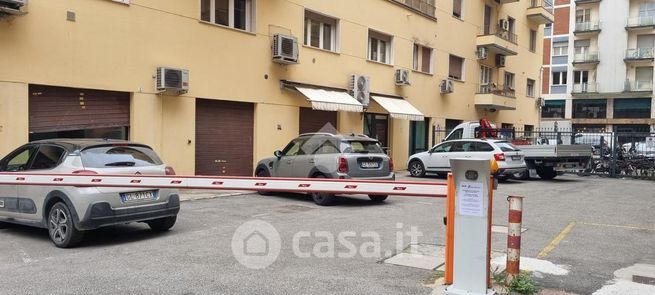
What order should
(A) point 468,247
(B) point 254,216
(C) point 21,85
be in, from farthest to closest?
(C) point 21,85 < (B) point 254,216 < (A) point 468,247

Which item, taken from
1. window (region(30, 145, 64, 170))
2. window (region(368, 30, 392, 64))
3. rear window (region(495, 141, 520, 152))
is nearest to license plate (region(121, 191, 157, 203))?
window (region(30, 145, 64, 170))

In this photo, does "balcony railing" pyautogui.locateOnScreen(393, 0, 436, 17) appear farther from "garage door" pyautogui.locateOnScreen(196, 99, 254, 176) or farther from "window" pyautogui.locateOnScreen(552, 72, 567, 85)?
"window" pyautogui.locateOnScreen(552, 72, 567, 85)

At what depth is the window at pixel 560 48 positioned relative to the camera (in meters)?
51.2

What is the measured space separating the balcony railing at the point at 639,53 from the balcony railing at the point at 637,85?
218 cm

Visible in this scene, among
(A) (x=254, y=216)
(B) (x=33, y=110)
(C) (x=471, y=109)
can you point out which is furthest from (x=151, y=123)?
(C) (x=471, y=109)

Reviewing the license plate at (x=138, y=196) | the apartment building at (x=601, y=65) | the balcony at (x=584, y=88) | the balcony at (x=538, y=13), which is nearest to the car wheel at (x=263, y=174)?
the license plate at (x=138, y=196)

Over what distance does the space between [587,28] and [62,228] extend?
5197 centimetres

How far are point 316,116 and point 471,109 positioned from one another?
11945 millimetres

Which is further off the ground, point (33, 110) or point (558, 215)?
point (33, 110)

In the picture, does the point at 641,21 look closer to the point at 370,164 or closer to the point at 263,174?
the point at 370,164

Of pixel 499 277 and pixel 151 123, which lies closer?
pixel 499 277

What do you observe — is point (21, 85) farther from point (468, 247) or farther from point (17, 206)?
point (468, 247)

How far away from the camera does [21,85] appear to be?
10484 millimetres

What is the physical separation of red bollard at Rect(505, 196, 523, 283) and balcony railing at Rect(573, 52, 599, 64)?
4988cm
